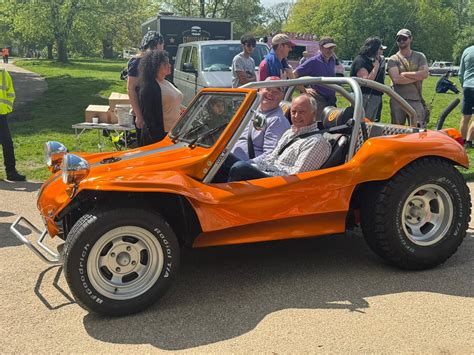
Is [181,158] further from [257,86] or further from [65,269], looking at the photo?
[65,269]

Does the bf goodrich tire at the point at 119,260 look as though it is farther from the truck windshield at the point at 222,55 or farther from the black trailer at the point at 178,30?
the black trailer at the point at 178,30

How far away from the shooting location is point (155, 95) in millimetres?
5227

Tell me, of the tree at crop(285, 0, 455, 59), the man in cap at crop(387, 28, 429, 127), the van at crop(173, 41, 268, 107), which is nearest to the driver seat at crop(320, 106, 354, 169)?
the man in cap at crop(387, 28, 429, 127)

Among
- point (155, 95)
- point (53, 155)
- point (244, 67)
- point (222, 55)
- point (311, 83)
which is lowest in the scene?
point (53, 155)

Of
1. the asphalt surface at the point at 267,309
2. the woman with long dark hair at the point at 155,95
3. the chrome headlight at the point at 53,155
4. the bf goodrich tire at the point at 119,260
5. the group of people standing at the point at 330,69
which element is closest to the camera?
the asphalt surface at the point at 267,309

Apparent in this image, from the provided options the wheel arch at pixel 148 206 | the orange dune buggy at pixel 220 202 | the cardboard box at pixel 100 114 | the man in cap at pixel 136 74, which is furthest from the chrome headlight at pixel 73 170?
the cardboard box at pixel 100 114

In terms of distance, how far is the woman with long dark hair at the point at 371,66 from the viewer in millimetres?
6887

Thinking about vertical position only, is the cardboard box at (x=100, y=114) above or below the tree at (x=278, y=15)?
below

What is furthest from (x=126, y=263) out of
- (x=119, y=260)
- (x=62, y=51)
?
(x=62, y=51)

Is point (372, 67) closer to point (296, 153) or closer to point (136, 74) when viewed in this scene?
point (136, 74)

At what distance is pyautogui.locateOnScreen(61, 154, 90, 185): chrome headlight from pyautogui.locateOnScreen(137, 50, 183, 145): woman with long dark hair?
6.36 feet

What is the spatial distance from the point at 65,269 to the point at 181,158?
1.14 metres

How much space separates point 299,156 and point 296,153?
0.07m

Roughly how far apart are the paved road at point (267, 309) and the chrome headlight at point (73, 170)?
86cm
